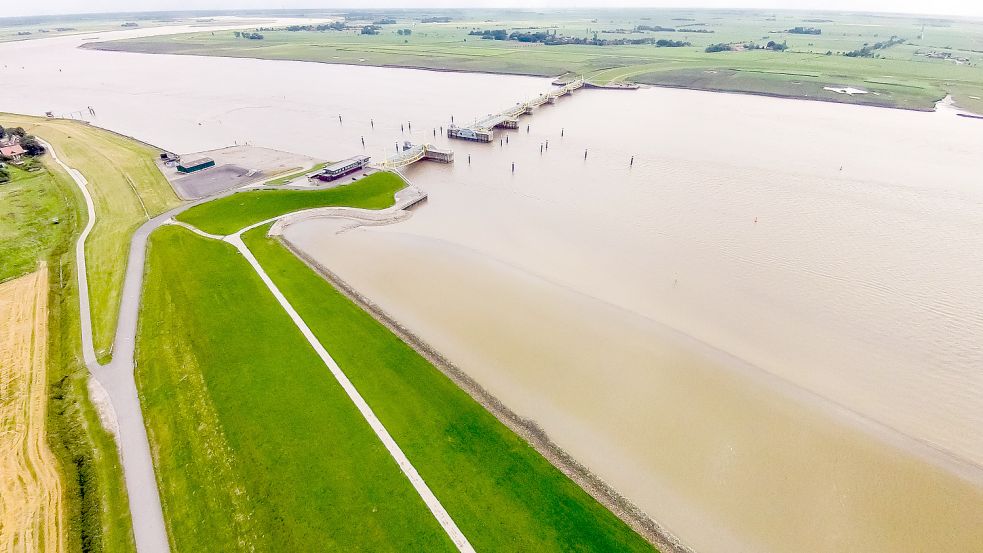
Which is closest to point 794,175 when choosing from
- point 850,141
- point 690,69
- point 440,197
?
point 850,141

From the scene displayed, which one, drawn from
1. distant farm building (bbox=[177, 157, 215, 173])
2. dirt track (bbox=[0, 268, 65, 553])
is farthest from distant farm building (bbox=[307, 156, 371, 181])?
dirt track (bbox=[0, 268, 65, 553])

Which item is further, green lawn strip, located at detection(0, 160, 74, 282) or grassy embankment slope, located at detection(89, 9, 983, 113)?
grassy embankment slope, located at detection(89, 9, 983, 113)

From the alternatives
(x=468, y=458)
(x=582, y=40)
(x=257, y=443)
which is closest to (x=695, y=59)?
(x=582, y=40)

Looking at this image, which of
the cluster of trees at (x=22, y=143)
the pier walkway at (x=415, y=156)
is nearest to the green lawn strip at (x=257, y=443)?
the pier walkway at (x=415, y=156)

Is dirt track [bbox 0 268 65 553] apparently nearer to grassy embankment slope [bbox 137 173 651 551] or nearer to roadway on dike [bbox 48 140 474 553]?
roadway on dike [bbox 48 140 474 553]

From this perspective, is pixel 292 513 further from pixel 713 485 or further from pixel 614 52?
pixel 614 52

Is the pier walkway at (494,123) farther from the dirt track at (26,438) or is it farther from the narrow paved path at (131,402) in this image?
the dirt track at (26,438)
